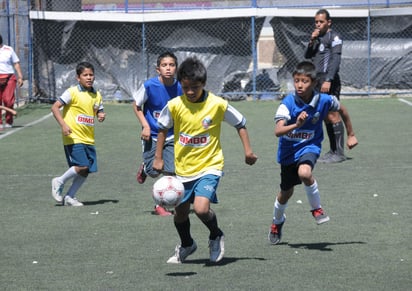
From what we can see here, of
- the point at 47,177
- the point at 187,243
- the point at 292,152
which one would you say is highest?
the point at 292,152

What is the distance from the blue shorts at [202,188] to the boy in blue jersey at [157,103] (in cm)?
220

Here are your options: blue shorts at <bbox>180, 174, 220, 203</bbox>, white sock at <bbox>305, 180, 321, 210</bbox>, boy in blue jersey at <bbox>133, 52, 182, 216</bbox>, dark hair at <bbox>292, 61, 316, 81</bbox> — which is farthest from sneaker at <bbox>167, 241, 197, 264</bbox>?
boy in blue jersey at <bbox>133, 52, 182, 216</bbox>

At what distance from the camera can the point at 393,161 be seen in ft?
44.5

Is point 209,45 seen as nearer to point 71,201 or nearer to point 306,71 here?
point 71,201

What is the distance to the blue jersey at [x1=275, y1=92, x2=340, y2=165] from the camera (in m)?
8.14

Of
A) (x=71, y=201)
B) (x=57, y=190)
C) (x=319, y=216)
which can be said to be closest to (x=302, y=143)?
(x=319, y=216)

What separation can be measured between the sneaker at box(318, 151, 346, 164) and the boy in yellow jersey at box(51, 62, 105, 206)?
3982mm

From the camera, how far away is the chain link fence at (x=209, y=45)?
2662 centimetres

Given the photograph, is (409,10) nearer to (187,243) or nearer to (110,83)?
(110,83)

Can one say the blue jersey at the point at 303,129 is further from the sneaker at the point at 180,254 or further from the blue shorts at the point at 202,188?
the sneaker at the point at 180,254

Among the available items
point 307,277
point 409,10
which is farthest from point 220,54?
point 307,277

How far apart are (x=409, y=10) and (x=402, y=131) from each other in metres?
10.6

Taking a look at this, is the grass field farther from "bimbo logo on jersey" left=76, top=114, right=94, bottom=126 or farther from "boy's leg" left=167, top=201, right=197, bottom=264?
"bimbo logo on jersey" left=76, top=114, right=94, bottom=126

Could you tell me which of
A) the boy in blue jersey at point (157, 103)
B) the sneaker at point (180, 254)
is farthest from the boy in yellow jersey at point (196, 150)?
the boy in blue jersey at point (157, 103)
